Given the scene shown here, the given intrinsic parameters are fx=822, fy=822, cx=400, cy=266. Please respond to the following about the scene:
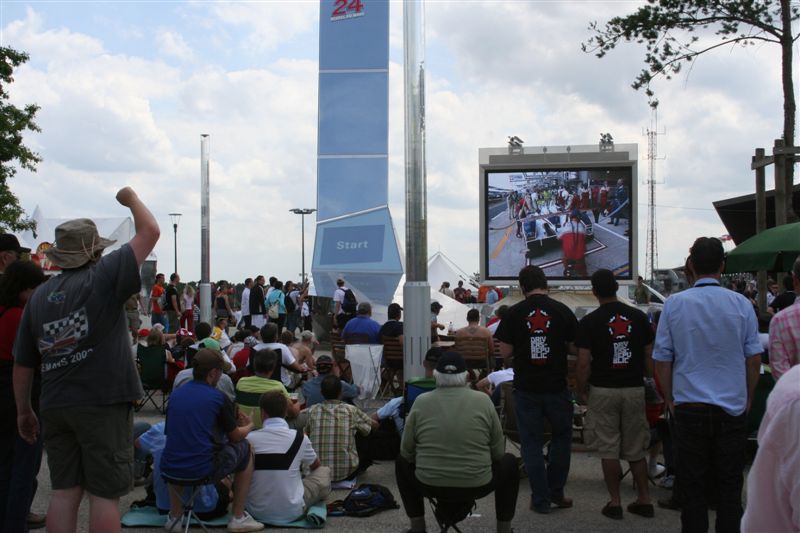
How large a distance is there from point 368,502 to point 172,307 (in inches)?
529

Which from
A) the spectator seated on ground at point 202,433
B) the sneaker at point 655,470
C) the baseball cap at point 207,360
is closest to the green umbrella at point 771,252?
the sneaker at point 655,470

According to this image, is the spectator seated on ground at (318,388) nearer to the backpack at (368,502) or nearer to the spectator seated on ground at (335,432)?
the spectator seated on ground at (335,432)

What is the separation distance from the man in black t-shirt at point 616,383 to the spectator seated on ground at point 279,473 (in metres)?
2.17

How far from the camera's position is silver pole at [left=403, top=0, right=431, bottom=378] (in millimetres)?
8570

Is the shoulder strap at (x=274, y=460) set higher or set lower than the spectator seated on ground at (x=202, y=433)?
lower

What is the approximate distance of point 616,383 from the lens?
607 centimetres

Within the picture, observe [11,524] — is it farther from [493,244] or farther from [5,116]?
[5,116]

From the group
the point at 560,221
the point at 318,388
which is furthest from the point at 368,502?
the point at 560,221

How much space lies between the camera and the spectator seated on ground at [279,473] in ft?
19.9

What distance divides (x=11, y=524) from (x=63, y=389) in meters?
1.13

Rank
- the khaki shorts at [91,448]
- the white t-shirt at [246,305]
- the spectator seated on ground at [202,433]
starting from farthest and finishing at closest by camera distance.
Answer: the white t-shirt at [246,305] < the spectator seated on ground at [202,433] < the khaki shorts at [91,448]

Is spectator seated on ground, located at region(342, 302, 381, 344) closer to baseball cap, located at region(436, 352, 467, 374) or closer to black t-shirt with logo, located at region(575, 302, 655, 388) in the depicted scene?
black t-shirt with logo, located at region(575, 302, 655, 388)

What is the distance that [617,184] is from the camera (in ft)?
51.4

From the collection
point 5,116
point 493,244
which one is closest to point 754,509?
point 493,244
